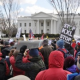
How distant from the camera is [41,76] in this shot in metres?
3.44

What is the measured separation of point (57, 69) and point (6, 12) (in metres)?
35.3

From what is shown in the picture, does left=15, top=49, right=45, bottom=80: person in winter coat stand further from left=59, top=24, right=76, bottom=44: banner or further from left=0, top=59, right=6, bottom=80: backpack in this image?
left=59, top=24, right=76, bottom=44: banner

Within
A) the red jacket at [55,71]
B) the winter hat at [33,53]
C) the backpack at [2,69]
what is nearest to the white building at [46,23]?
the backpack at [2,69]

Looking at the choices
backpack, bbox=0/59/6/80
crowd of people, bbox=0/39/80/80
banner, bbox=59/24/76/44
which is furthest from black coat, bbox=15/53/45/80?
banner, bbox=59/24/76/44

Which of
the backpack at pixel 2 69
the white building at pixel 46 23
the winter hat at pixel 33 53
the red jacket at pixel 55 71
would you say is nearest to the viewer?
the red jacket at pixel 55 71

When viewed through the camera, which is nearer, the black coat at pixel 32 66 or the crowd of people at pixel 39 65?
the crowd of people at pixel 39 65

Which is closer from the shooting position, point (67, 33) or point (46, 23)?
point (67, 33)

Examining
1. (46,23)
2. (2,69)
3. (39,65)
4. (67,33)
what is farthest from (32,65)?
(46,23)

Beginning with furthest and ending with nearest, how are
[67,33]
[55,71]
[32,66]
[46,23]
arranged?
[46,23] → [67,33] → [32,66] → [55,71]

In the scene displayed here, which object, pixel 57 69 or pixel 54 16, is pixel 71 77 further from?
pixel 54 16

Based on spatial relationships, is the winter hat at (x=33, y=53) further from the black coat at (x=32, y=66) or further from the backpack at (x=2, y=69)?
the backpack at (x=2, y=69)

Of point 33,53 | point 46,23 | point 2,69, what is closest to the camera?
point 33,53

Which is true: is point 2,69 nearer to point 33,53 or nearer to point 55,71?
point 33,53

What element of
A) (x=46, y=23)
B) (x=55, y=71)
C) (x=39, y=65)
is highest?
(x=55, y=71)
